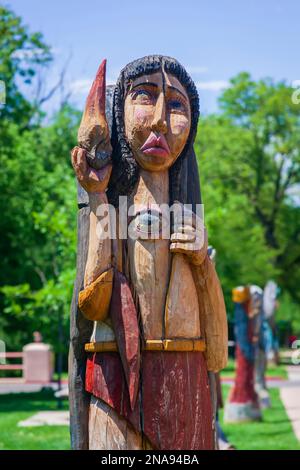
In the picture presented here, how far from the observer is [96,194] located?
15.6 ft

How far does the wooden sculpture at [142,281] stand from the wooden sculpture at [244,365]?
32.7 feet

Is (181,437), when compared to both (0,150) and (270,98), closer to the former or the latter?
(0,150)

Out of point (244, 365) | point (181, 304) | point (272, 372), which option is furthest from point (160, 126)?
point (272, 372)

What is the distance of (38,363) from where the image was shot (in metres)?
25.6

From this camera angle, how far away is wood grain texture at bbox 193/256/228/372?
16.1 ft

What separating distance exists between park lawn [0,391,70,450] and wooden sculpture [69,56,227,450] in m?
6.55

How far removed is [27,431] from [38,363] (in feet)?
41.5

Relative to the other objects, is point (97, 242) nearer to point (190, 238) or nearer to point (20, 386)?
point (190, 238)

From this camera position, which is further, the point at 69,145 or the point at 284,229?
the point at 284,229

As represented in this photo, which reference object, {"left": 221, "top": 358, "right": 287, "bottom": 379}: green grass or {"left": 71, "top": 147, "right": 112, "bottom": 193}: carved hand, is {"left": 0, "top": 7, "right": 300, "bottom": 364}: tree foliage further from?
{"left": 71, "top": 147, "right": 112, "bottom": 193}: carved hand

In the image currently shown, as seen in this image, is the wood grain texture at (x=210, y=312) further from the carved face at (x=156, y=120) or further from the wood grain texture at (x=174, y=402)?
the carved face at (x=156, y=120)

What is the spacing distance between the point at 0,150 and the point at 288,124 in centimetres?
2267
